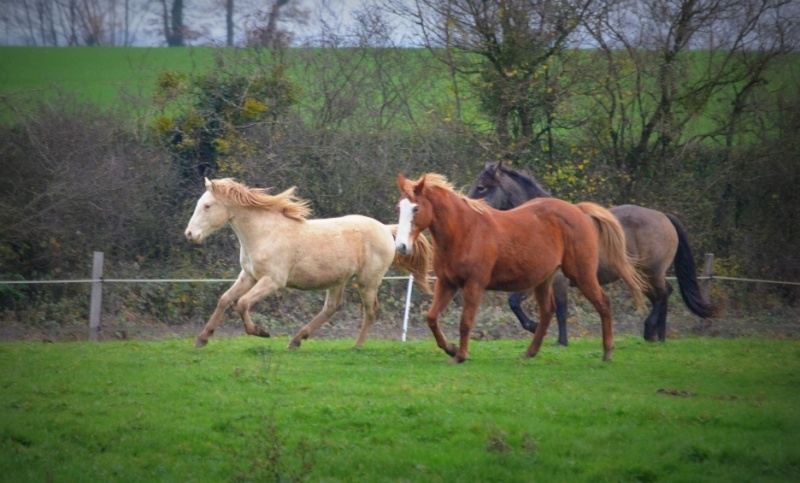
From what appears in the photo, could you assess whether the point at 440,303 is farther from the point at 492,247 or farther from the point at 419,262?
the point at 419,262

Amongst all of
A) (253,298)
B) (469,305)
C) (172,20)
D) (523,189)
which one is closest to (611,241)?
(523,189)

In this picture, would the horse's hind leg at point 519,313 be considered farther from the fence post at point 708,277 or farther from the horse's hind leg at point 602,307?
the fence post at point 708,277

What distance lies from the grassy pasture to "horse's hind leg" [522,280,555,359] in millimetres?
421

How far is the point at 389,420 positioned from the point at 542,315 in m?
3.79

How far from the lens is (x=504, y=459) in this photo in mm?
6742

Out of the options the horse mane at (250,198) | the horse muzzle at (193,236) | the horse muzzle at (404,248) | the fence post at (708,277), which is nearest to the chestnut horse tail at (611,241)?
the horse muzzle at (404,248)

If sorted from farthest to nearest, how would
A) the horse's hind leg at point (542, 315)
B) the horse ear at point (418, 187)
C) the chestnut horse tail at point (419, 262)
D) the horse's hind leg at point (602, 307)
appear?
the chestnut horse tail at point (419, 262) → the horse's hind leg at point (542, 315) → the horse's hind leg at point (602, 307) → the horse ear at point (418, 187)

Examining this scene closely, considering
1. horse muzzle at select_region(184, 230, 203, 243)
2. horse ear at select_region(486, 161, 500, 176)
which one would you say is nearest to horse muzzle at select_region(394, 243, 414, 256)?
horse muzzle at select_region(184, 230, 203, 243)

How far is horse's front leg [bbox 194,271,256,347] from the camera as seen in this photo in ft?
35.5

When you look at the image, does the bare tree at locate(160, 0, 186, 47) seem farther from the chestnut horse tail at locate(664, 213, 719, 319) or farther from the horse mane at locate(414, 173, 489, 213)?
the horse mane at locate(414, 173, 489, 213)

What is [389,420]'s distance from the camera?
7.48 metres

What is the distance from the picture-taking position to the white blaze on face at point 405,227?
371 inches

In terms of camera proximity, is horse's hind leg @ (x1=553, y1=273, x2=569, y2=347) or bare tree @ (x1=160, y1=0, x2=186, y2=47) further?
bare tree @ (x1=160, y1=0, x2=186, y2=47)

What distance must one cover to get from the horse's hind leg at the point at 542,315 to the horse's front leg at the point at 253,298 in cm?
303
